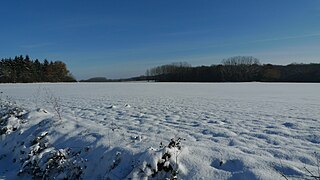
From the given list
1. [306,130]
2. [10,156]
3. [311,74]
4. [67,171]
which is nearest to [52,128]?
[10,156]

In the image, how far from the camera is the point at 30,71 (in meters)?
76.9

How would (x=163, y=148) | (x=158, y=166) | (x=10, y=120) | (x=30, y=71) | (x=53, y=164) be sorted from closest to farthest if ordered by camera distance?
(x=158, y=166) < (x=163, y=148) < (x=53, y=164) < (x=10, y=120) < (x=30, y=71)

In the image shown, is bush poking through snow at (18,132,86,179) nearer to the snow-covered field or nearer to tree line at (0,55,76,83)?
the snow-covered field

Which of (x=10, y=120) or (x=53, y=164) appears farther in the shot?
(x=10, y=120)

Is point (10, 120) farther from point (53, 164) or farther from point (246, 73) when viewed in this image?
point (246, 73)

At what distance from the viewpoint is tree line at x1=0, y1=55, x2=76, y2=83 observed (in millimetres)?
68562

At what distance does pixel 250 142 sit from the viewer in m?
6.21

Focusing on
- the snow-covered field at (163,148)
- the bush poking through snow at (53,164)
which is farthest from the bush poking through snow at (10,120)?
the bush poking through snow at (53,164)

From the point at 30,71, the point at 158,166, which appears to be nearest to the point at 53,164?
the point at 158,166

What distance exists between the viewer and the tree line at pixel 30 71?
68.6m

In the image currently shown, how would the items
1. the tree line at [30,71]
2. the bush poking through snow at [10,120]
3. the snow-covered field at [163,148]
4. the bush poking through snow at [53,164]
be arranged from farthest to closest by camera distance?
the tree line at [30,71]
the bush poking through snow at [10,120]
the bush poking through snow at [53,164]
the snow-covered field at [163,148]

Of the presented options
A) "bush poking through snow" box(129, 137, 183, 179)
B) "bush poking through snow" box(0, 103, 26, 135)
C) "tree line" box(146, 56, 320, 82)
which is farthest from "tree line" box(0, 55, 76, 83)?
"bush poking through snow" box(129, 137, 183, 179)

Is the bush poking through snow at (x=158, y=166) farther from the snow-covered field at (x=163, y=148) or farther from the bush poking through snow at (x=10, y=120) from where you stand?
the bush poking through snow at (x=10, y=120)

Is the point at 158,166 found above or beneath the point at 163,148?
beneath
